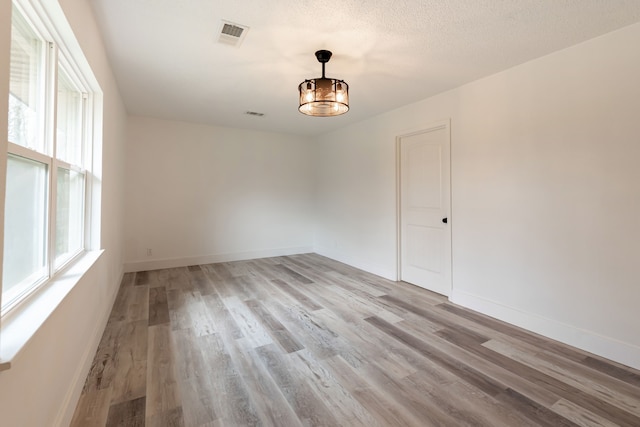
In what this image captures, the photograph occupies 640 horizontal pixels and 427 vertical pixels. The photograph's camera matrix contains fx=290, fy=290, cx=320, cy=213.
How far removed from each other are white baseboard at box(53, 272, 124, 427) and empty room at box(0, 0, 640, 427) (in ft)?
0.07

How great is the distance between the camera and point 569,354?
2295 millimetres

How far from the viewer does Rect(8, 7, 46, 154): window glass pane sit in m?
1.25

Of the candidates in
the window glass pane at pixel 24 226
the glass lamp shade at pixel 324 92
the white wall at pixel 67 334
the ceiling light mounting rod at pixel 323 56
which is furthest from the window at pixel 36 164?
the ceiling light mounting rod at pixel 323 56

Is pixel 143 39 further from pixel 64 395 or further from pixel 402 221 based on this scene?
pixel 402 221

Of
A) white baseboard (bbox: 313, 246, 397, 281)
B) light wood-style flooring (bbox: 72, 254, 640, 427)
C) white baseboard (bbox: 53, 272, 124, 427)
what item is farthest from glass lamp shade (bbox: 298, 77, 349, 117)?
white baseboard (bbox: 313, 246, 397, 281)

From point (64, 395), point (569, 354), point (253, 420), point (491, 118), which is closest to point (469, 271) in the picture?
point (569, 354)

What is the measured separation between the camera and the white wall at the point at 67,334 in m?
0.96

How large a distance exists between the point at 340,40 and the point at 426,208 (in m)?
2.33

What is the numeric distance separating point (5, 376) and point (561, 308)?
349cm

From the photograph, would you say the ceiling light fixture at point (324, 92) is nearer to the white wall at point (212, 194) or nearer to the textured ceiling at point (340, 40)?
the textured ceiling at point (340, 40)

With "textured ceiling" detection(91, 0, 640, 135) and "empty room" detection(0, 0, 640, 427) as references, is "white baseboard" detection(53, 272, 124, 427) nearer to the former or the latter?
"empty room" detection(0, 0, 640, 427)

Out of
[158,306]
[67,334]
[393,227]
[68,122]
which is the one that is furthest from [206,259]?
[67,334]

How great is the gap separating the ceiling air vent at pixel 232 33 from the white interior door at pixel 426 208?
7.99ft

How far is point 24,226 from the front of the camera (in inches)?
53.5
